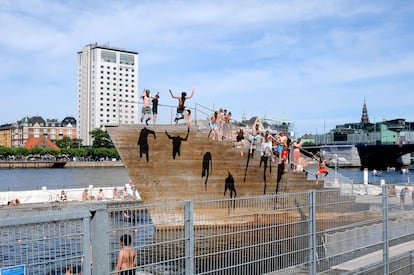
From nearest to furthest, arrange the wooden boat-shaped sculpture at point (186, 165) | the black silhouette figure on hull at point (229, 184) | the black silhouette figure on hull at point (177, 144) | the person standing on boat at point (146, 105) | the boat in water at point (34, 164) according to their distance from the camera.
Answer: the wooden boat-shaped sculpture at point (186, 165) < the person standing on boat at point (146, 105) < the black silhouette figure on hull at point (177, 144) < the black silhouette figure on hull at point (229, 184) < the boat in water at point (34, 164)

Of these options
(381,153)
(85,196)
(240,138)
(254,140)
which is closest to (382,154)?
(381,153)

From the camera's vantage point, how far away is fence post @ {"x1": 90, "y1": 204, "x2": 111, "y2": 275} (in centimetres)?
487

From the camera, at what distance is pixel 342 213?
7785 mm

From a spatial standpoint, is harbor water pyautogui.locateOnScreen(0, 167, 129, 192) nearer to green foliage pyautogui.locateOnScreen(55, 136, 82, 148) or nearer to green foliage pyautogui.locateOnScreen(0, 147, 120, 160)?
green foliage pyautogui.locateOnScreen(0, 147, 120, 160)

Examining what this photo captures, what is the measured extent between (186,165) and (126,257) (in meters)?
15.6

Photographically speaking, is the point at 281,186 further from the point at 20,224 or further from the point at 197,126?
the point at 20,224

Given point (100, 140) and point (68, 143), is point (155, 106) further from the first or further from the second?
point (68, 143)

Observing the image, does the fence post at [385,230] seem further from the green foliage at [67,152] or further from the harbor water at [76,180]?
the green foliage at [67,152]

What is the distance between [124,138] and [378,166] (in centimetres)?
12409

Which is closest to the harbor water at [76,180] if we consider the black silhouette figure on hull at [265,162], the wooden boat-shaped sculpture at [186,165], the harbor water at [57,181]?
the harbor water at [57,181]

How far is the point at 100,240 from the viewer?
4.90 m

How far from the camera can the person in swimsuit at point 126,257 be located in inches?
205

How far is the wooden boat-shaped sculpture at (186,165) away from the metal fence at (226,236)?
1196 cm

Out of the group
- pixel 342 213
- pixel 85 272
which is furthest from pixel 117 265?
pixel 342 213
